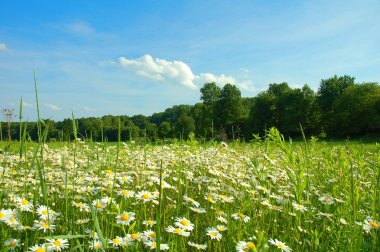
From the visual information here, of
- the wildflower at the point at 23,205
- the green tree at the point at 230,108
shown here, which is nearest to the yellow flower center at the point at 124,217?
the wildflower at the point at 23,205

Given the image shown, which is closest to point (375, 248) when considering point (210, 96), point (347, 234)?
point (347, 234)

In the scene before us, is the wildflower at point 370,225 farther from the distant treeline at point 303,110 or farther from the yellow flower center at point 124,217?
the distant treeline at point 303,110

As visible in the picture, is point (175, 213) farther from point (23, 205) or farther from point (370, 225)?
point (370, 225)

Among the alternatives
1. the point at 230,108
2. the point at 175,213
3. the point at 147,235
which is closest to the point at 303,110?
the point at 230,108

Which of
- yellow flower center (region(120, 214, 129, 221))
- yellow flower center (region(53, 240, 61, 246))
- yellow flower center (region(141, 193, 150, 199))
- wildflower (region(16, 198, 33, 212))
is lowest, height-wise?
yellow flower center (region(53, 240, 61, 246))

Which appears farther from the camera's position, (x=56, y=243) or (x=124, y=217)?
(x=124, y=217)

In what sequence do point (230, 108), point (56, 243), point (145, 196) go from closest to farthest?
point (56, 243), point (145, 196), point (230, 108)

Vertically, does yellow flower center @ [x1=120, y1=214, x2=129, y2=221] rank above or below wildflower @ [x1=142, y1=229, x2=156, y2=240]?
above

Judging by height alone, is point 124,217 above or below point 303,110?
below

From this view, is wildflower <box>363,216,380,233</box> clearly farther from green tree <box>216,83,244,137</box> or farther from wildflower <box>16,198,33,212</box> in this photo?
green tree <box>216,83,244,137</box>

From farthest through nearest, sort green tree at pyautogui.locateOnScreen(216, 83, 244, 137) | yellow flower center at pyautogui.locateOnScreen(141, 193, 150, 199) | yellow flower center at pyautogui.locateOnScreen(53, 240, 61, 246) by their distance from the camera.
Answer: green tree at pyautogui.locateOnScreen(216, 83, 244, 137) → yellow flower center at pyautogui.locateOnScreen(141, 193, 150, 199) → yellow flower center at pyautogui.locateOnScreen(53, 240, 61, 246)

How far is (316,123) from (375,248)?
175 feet

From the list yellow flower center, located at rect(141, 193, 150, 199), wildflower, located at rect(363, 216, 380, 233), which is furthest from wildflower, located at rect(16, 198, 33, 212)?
wildflower, located at rect(363, 216, 380, 233)

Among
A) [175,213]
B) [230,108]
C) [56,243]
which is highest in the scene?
[230,108]
